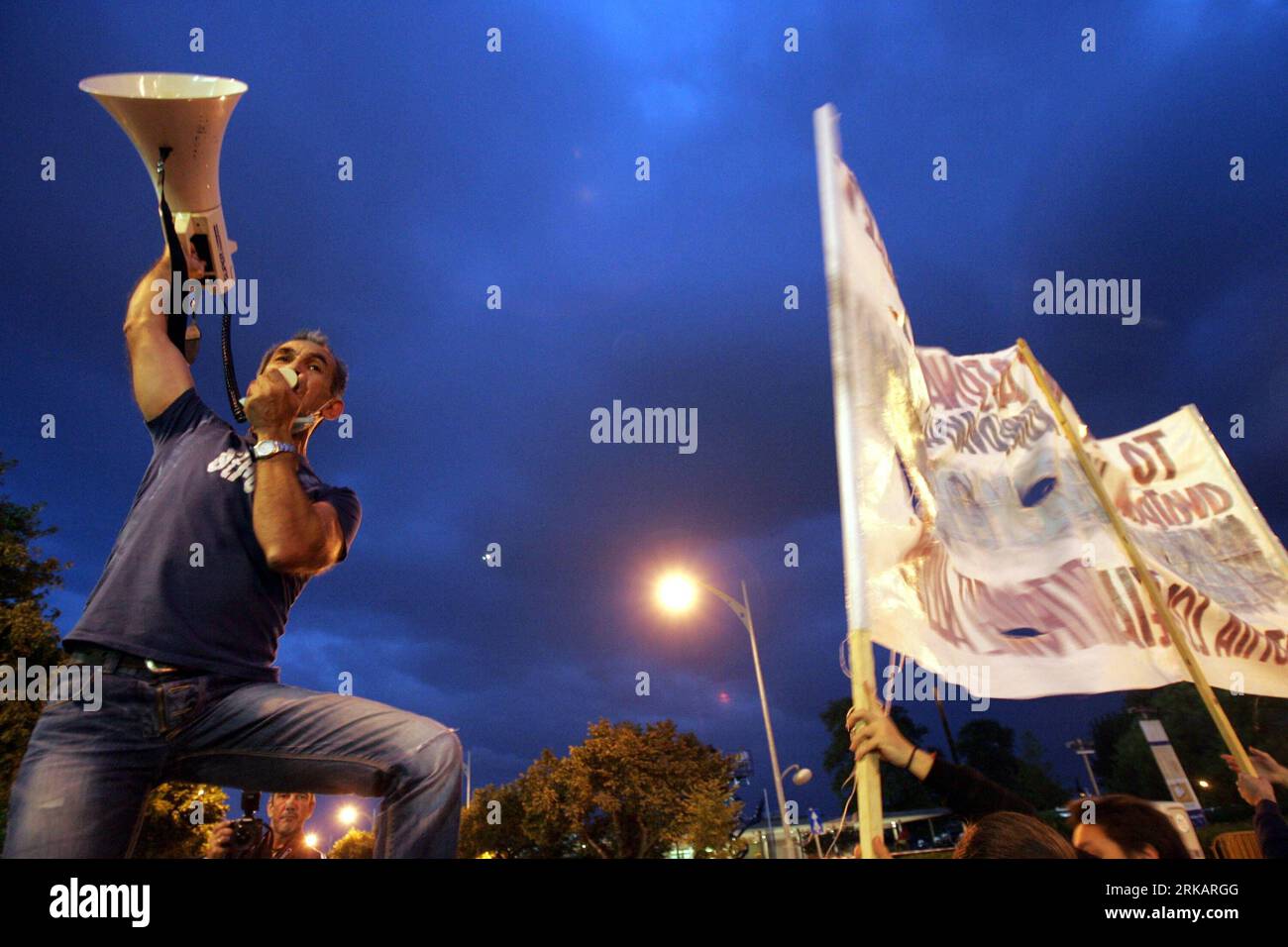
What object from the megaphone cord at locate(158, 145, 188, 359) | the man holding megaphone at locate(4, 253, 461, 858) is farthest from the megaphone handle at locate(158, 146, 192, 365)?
the man holding megaphone at locate(4, 253, 461, 858)

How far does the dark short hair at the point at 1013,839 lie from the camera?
7.75 feet

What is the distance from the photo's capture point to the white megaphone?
2.48 meters

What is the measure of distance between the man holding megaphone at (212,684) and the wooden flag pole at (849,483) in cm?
179

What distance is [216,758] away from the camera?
2.01m

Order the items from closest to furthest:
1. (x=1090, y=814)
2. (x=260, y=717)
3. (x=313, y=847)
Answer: (x=260, y=717), (x=1090, y=814), (x=313, y=847)

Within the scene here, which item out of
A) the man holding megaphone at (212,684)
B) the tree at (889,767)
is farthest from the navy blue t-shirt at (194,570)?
the tree at (889,767)

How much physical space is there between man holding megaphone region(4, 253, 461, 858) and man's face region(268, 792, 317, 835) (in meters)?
2.75

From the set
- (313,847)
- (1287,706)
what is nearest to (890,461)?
(313,847)

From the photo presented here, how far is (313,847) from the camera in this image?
4207mm

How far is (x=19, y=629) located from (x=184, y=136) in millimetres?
14422

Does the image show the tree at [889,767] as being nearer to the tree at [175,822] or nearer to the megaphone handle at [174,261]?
the tree at [175,822]
